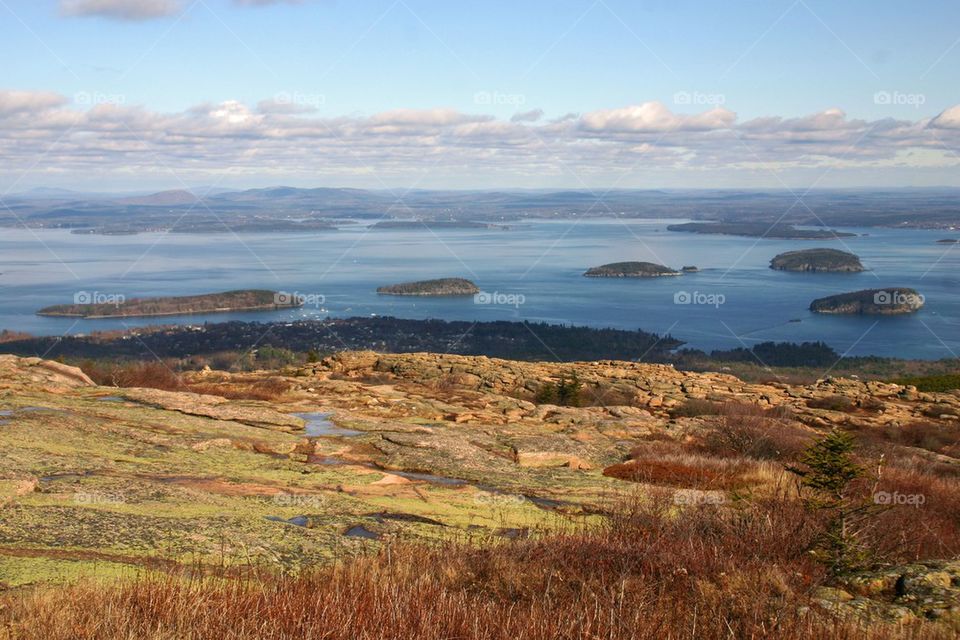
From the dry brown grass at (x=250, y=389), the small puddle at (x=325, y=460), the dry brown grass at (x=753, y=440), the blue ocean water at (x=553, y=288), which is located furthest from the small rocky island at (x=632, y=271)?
the small puddle at (x=325, y=460)

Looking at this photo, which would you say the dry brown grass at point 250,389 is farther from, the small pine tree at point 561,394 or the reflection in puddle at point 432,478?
the reflection in puddle at point 432,478

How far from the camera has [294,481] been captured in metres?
Answer: 10.1

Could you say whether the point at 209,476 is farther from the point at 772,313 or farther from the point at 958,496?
the point at 772,313

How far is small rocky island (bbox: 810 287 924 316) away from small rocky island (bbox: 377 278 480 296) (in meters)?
56.6

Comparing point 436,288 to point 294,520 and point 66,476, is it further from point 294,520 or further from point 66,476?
point 294,520

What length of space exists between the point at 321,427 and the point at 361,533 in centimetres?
729

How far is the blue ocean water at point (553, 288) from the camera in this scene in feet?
329

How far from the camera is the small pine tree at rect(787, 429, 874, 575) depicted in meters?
6.93

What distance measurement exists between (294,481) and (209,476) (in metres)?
1.10

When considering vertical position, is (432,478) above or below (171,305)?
below

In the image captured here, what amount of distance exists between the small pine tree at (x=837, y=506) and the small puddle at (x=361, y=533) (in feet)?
14.4

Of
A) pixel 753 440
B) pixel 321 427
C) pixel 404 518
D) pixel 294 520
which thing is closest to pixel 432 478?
pixel 404 518

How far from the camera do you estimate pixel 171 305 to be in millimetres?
112125

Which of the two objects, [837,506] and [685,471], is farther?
[685,471]
